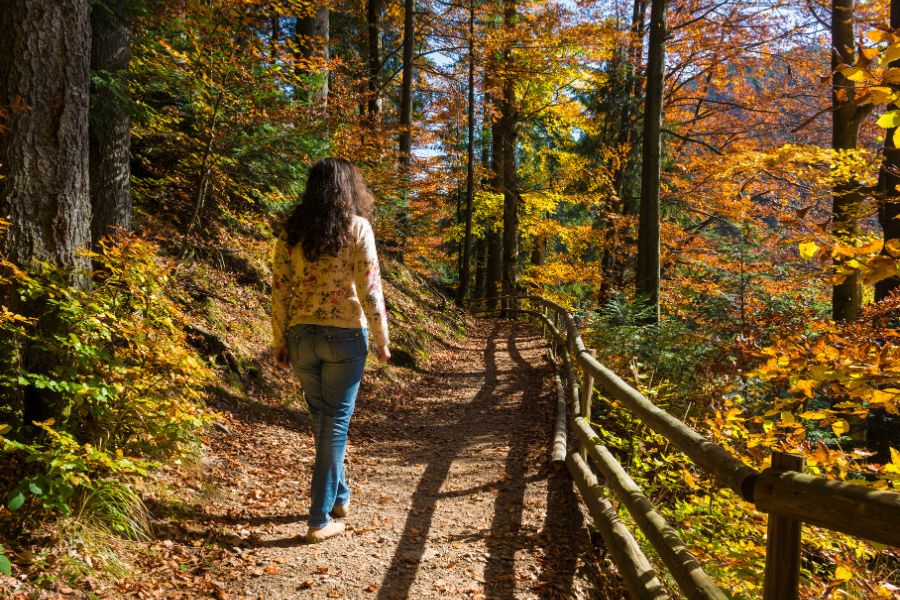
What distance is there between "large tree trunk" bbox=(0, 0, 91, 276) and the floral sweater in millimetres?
1269

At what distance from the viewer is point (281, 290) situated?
359 cm

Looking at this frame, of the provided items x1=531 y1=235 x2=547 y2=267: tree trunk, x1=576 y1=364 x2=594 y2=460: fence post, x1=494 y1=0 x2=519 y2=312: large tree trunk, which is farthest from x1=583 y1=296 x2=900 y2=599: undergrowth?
x1=531 y1=235 x2=547 y2=267: tree trunk

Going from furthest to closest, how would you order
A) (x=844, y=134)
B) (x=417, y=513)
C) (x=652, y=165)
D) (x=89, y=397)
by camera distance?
(x=652, y=165) → (x=844, y=134) → (x=417, y=513) → (x=89, y=397)

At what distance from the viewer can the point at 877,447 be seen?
5.92m

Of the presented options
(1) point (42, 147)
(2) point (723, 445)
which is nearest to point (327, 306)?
(1) point (42, 147)

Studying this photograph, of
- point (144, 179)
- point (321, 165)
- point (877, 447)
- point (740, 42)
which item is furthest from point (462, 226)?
point (321, 165)

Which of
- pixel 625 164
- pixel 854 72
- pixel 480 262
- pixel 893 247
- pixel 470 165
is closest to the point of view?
pixel 893 247

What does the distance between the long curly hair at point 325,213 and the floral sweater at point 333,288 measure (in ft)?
0.17

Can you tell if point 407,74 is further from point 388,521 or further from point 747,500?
point 747,500

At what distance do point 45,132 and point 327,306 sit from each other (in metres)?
2.05

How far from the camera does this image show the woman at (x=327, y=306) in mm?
3457

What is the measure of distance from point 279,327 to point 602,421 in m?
4.29

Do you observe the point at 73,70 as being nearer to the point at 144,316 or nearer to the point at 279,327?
the point at 144,316

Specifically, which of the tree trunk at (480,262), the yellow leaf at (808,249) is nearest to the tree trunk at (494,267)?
the tree trunk at (480,262)
